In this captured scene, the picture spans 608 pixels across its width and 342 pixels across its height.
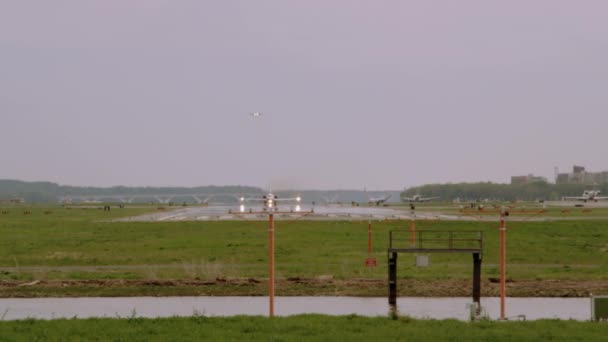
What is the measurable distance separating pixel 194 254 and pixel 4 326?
88.9ft

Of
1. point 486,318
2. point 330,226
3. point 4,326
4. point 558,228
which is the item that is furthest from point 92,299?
point 558,228

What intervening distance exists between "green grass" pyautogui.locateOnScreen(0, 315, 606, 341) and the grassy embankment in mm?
7946

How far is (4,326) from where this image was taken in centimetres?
2025

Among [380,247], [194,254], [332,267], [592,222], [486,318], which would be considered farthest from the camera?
[592,222]

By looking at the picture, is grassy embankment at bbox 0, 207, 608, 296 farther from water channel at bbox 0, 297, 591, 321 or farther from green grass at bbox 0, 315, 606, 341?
green grass at bbox 0, 315, 606, 341

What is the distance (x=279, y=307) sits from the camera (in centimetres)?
2520

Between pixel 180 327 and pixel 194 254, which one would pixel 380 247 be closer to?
pixel 194 254

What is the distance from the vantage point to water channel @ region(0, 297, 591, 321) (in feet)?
76.7

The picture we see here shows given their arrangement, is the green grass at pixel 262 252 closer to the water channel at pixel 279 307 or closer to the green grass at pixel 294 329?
the water channel at pixel 279 307

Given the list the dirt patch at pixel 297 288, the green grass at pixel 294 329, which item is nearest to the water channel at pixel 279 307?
the dirt patch at pixel 297 288

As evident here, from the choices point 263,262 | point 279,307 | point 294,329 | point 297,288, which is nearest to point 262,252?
point 263,262

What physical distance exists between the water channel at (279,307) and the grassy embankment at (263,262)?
1.67 meters

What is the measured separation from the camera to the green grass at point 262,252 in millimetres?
35906

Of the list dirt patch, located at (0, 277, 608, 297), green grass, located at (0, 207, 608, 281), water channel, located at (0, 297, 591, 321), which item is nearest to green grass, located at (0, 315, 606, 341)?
water channel, located at (0, 297, 591, 321)
